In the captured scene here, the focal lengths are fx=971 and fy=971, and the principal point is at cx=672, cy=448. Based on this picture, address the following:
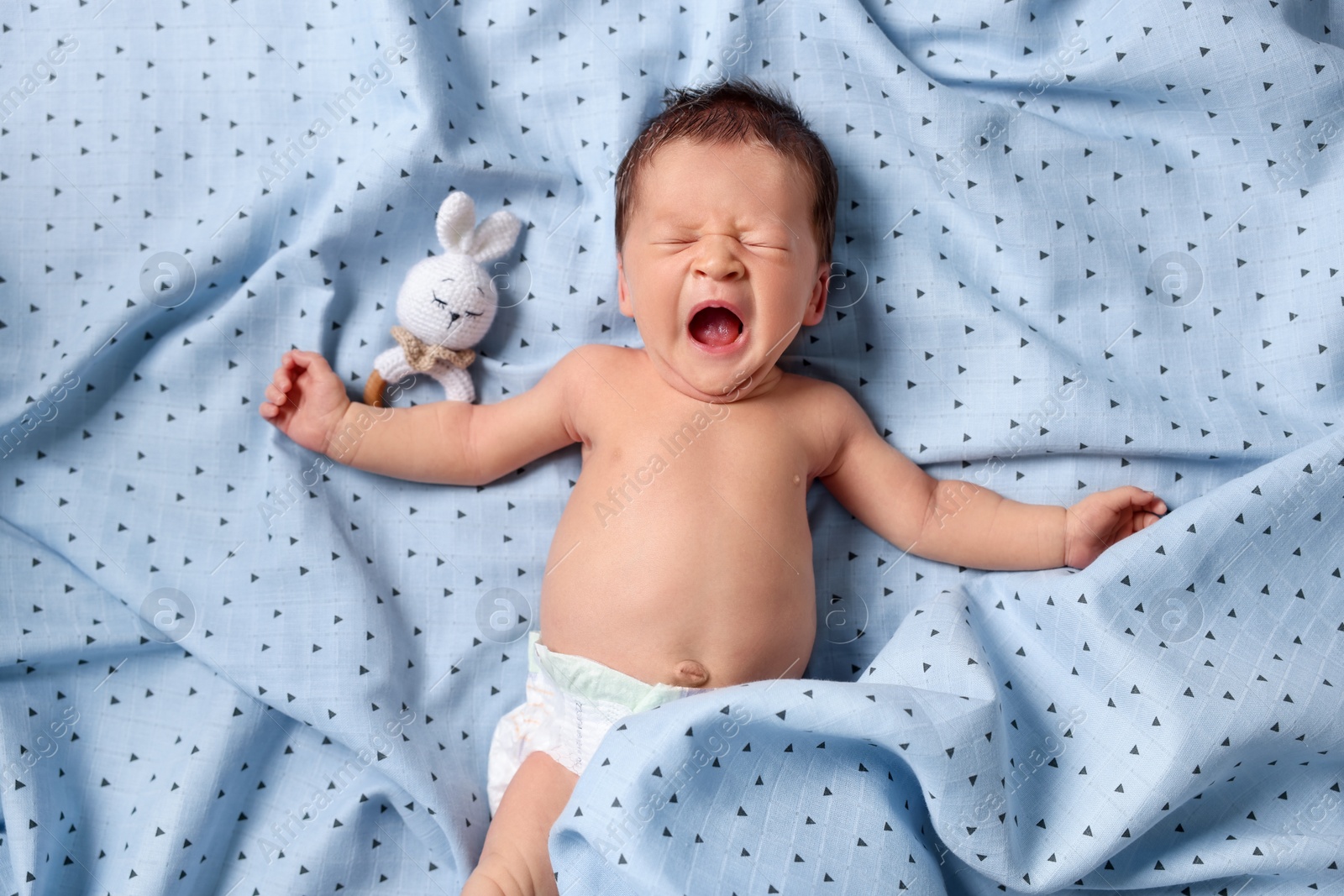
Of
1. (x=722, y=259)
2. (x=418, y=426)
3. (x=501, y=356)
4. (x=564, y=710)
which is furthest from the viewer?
(x=501, y=356)

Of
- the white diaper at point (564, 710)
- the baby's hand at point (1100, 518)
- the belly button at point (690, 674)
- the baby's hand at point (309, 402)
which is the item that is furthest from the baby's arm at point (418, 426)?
the baby's hand at point (1100, 518)

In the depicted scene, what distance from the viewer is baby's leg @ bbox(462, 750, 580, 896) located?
152 cm

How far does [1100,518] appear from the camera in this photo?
5.62 feet

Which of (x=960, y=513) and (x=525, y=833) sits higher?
(x=960, y=513)

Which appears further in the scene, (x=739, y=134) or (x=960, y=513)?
(x=960, y=513)

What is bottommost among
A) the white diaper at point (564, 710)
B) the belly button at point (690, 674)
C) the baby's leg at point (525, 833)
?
the baby's leg at point (525, 833)

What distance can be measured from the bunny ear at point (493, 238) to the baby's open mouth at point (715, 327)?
429 millimetres

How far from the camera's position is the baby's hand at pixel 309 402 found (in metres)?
1.77

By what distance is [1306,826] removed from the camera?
59.9 inches

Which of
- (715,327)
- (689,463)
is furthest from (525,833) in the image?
(715,327)

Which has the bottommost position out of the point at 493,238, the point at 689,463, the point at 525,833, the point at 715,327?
the point at 525,833

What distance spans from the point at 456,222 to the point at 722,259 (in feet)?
1.69

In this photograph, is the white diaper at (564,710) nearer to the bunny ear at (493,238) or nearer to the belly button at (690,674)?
the belly button at (690,674)

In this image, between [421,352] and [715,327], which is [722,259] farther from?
[421,352]
